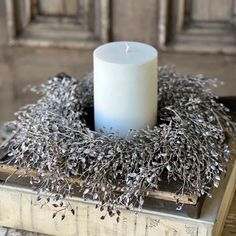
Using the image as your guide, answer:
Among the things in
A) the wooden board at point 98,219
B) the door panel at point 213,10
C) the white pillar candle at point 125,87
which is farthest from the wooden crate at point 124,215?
the door panel at point 213,10

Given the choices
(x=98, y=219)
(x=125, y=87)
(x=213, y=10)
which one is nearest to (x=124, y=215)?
(x=98, y=219)

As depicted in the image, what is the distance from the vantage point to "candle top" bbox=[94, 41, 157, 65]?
2.47ft

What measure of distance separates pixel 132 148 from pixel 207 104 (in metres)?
0.16

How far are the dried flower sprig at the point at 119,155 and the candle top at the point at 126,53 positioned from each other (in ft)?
0.25

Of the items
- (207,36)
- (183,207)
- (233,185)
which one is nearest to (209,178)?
(183,207)

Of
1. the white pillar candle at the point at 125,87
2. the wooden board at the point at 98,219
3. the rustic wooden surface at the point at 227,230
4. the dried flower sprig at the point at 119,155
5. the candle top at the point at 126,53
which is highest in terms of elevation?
the candle top at the point at 126,53

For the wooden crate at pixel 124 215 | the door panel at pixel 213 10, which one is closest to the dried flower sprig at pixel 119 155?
the wooden crate at pixel 124 215

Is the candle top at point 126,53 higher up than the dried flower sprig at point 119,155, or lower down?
higher up

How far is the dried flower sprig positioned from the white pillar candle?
26 millimetres

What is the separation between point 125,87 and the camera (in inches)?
29.6

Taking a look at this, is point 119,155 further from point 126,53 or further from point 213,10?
point 213,10

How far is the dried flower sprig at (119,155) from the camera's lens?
2.28 feet

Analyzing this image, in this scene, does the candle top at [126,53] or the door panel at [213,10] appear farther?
the door panel at [213,10]

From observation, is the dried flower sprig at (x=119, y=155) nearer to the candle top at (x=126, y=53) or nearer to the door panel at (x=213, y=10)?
the candle top at (x=126, y=53)
